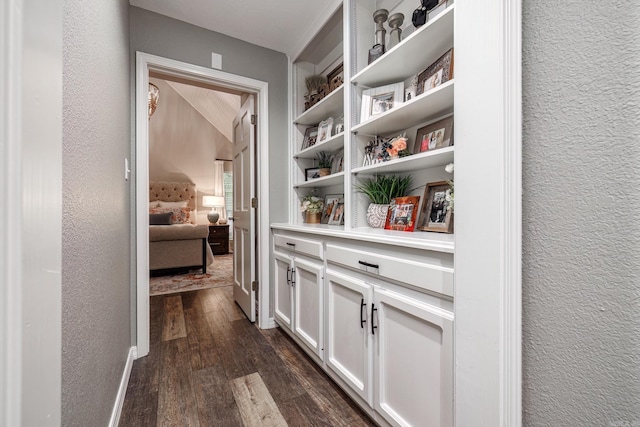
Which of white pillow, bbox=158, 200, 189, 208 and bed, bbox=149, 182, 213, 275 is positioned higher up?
white pillow, bbox=158, 200, 189, 208

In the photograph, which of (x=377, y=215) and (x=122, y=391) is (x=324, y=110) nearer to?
(x=377, y=215)

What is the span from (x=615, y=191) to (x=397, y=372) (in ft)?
3.01

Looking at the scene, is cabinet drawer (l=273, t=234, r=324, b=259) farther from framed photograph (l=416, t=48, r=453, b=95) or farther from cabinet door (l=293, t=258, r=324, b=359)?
framed photograph (l=416, t=48, r=453, b=95)

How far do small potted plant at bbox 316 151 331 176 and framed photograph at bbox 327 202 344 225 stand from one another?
271 millimetres

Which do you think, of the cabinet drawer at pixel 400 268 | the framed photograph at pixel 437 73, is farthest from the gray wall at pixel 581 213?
the framed photograph at pixel 437 73

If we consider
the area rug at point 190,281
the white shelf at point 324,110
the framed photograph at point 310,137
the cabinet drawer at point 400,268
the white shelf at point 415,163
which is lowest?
the area rug at point 190,281

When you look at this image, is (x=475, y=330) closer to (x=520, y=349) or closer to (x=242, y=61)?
(x=520, y=349)

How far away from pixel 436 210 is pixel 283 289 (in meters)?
1.29

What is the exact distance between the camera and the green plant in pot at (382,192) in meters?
1.68

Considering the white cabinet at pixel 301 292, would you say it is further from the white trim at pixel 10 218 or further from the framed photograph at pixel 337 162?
the white trim at pixel 10 218

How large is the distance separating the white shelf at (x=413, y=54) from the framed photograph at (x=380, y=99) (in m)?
0.07

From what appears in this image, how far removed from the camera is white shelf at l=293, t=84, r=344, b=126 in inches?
76.9

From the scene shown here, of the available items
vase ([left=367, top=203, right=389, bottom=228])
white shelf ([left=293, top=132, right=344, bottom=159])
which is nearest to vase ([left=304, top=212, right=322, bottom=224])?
white shelf ([left=293, top=132, right=344, bottom=159])

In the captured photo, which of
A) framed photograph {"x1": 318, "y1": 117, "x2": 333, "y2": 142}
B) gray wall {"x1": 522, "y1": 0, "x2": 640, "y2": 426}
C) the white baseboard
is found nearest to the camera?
gray wall {"x1": 522, "y1": 0, "x2": 640, "y2": 426}
